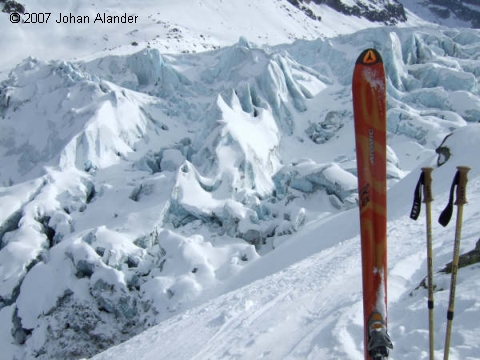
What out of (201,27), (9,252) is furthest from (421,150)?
(201,27)

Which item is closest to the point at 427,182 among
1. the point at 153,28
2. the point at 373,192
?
the point at 373,192

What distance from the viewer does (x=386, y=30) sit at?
3612 centimetres

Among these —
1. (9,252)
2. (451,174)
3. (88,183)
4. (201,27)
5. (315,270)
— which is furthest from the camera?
(201,27)

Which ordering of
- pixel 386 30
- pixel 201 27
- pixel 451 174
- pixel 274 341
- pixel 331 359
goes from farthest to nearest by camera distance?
1. pixel 201 27
2. pixel 386 30
3. pixel 451 174
4. pixel 274 341
5. pixel 331 359

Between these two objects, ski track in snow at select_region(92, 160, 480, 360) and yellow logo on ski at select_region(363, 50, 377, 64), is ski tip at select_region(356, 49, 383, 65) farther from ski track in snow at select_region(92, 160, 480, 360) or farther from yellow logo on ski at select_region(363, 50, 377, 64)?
ski track in snow at select_region(92, 160, 480, 360)

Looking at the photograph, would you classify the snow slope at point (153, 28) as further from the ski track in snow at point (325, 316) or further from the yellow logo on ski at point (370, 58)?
the yellow logo on ski at point (370, 58)

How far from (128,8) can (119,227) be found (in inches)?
2122

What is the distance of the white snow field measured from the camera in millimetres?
5949

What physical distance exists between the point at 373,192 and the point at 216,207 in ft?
48.6

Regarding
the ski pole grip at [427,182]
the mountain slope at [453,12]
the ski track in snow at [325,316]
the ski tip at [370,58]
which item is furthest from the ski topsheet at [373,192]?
the mountain slope at [453,12]

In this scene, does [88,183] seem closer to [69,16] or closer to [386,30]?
[386,30]

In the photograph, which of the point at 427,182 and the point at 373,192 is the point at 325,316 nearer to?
the point at 373,192

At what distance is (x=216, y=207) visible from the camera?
1805 cm

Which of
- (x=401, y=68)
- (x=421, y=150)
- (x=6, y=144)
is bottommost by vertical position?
(x=6, y=144)
